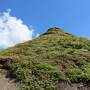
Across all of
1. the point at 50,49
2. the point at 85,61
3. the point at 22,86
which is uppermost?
the point at 50,49

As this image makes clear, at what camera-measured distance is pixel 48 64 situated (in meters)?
15.3

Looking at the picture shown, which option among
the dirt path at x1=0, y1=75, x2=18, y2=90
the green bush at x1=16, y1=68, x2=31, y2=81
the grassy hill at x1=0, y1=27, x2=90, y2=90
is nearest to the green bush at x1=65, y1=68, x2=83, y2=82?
the grassy hill at x1=0, y1=27, x2=90, y2=90

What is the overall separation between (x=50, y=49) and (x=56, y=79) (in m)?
3.90

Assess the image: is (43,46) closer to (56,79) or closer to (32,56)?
(32,56)

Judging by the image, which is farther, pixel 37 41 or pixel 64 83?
pixel 37 41

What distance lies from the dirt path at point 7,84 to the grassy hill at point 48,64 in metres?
0.34

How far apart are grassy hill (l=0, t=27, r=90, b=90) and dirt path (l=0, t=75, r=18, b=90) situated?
0.34 m

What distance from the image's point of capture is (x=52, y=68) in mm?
14867

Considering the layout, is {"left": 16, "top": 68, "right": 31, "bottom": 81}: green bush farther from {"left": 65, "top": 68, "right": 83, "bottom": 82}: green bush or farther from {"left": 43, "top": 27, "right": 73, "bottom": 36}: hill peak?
{"left": 43, "top": 27, "right": 73, "bottom": 36}: hill peak

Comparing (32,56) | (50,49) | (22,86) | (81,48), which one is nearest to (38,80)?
(22,86)

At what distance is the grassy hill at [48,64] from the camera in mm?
14195

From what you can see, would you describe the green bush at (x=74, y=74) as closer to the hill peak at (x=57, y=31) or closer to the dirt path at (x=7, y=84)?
the dirt path at (x=7, y=84)

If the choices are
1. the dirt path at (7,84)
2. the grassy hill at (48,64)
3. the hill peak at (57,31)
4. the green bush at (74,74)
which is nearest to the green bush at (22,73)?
the grassy hill at (48,64)

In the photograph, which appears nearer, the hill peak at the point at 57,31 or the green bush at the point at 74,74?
the green bush at the point at 74,74
